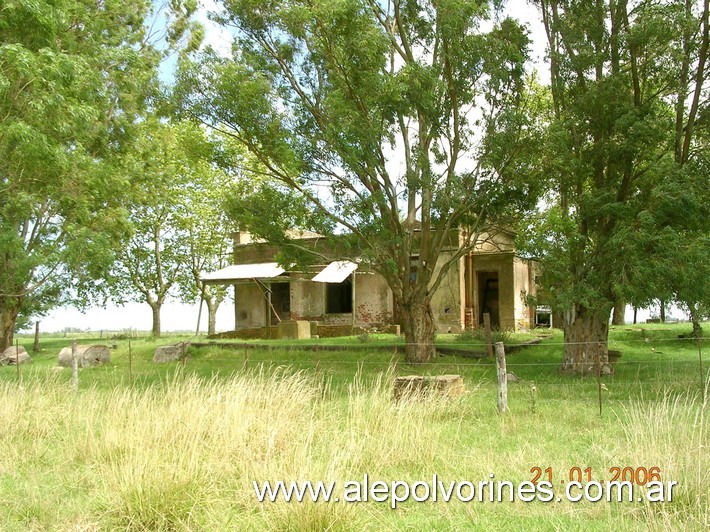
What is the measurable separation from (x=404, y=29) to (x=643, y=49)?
5542mm

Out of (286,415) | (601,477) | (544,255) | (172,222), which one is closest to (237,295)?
(172,222)

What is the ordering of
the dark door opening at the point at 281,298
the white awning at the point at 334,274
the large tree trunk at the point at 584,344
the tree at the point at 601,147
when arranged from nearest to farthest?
the tree at the point at 601,147 < the large tree trunk at the point at 584,344 < the white awning at the point at 334,274 < the dark door opening at the point at 281,298

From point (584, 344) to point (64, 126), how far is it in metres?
11.4

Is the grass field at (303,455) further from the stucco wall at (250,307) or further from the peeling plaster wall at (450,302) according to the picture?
the stucco wall at (250,307)

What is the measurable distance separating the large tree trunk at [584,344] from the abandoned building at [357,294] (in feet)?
25.2

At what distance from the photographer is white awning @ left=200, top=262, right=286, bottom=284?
24.6 m

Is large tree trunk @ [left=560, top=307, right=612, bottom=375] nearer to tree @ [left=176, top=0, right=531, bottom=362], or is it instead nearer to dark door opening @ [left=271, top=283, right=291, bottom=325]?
tree @ [left=176, top=0, right=531, bottom=362]

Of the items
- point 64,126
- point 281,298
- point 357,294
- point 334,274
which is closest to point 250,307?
point 281,298

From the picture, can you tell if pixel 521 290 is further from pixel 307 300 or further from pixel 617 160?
pixel 617 160

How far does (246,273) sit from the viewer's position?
25188 millimetres

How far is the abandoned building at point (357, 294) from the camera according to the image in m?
23.5

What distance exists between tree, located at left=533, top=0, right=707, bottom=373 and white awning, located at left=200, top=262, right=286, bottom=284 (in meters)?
12.5

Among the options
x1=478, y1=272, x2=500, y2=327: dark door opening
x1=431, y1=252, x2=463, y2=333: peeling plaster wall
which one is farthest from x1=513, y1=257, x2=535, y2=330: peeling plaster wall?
x1=431, y1=252, x2=463, y2=333: peeling plaster wall

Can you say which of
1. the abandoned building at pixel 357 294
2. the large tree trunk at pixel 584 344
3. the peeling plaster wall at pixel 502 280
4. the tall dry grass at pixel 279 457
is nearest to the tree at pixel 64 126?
the tall dry grass at pixel 279 457
